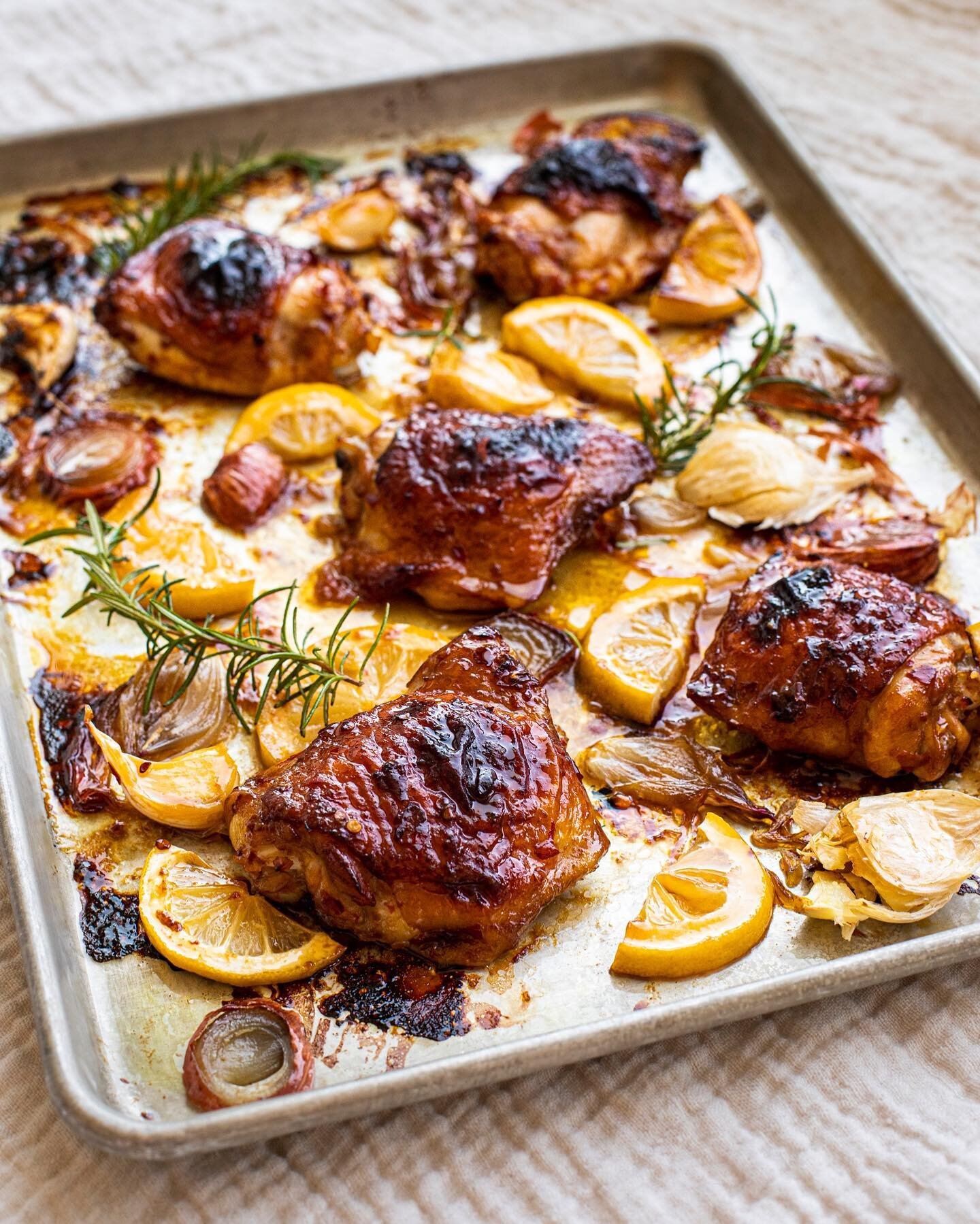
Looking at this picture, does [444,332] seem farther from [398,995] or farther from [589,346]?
[398,995]

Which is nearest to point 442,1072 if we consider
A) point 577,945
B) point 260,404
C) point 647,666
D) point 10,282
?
point 577,945

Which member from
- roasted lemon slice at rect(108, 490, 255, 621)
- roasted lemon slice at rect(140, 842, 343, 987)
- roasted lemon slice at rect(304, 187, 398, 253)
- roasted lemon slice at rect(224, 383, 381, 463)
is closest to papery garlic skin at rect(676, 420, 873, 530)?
roasted lemon slice at rect(224, 383, 381, 463)

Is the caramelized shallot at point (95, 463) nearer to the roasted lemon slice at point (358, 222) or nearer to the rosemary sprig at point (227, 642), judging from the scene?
the rosemary sprig at point (227, 642)

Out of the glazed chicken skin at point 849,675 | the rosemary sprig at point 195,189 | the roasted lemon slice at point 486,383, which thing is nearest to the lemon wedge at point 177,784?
the glazed chicken skin at point 849,675

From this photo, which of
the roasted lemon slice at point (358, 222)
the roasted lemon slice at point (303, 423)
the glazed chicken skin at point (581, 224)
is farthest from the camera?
the roasted lemon slice at point (358, 222)

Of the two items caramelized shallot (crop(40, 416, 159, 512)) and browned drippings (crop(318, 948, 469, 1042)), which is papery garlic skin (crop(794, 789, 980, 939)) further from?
caramelized shallot (crop(40, 416, 159, 512))
